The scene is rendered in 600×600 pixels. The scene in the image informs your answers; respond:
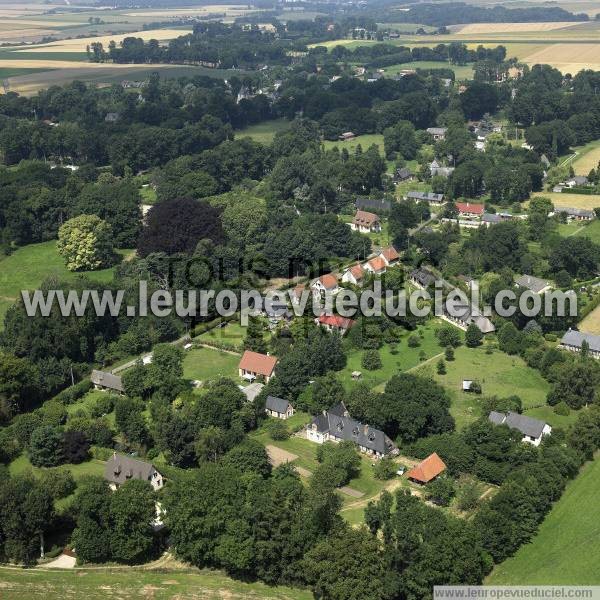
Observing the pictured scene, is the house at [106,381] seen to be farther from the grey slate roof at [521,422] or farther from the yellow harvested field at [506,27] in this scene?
the yellow harvested field at [506,27]

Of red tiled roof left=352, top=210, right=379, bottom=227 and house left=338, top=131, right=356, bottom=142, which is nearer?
red tiled roof left=352, top=210, right=379, bottom=227

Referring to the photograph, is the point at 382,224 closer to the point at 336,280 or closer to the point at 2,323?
→ the point at 336,280

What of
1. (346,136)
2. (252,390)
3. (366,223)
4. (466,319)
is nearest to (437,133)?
(346,136)

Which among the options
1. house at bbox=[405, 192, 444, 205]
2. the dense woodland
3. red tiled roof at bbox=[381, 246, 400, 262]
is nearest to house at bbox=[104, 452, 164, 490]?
the dense woodland

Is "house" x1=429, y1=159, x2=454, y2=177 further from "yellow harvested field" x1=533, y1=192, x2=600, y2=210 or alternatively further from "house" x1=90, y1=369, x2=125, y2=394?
"house" x1=90, y1=369, x2=125, y2=394

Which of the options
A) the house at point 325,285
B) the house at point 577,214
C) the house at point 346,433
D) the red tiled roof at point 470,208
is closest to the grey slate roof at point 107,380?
the house at point 346,433

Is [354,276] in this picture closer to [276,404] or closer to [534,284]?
[534,284]
